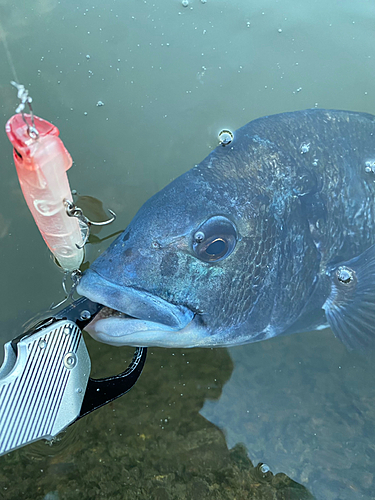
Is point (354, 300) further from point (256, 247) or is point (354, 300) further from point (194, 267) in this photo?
point (194, 267)

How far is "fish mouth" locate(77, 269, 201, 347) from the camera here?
158 centimetres

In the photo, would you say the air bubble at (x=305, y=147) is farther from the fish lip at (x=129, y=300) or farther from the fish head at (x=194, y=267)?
the fish lip at (x=129, y=300)

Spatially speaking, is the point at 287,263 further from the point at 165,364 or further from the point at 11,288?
the point at 11,288

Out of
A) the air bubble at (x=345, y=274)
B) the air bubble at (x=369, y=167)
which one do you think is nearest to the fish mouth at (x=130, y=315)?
the air bubble at (x=345, y=274)

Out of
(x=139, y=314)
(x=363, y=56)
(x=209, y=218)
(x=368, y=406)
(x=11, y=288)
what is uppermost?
(x=363, y=56)

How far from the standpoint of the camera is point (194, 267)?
1737 mm

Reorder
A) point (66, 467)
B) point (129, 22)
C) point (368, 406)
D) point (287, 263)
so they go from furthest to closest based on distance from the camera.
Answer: point (129, 22), point (368, 406), point (66, 467), point (287, 263)

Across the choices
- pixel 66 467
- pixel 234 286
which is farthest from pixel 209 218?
pixel 66 467

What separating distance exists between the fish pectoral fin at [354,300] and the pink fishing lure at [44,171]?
1.64 m

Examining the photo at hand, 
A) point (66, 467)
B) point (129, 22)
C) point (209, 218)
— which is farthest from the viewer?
point (129, 22)

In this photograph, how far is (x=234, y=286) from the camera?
187cm

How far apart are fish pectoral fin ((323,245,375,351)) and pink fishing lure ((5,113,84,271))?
64.5 inches

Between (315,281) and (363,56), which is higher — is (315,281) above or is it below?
below

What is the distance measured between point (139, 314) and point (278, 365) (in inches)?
55.2
